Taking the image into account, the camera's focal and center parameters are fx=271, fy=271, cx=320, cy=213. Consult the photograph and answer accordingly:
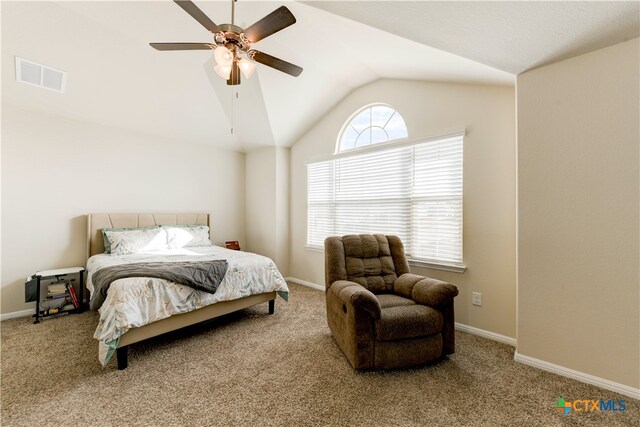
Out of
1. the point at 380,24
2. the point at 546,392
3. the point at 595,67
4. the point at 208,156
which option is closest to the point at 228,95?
the point at 208,156

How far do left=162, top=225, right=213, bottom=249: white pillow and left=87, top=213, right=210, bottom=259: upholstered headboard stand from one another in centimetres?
30

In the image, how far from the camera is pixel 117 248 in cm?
346

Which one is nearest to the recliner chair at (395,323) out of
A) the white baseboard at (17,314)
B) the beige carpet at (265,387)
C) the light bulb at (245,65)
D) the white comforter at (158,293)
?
→ the beige carpet at (265,387)

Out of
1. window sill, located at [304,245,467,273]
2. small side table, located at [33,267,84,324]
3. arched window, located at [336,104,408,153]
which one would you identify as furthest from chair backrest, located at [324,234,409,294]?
small side table, located at [33,267,84,324]

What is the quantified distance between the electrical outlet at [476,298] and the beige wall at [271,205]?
9.98 ft

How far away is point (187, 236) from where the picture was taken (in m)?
4.12

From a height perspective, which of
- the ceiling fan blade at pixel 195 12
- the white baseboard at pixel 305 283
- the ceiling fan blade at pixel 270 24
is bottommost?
the white baseboard at pixel 305 283

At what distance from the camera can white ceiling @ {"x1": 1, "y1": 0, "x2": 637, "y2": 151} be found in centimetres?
192

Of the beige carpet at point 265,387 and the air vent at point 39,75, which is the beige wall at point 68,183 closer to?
the air vent at point 39,75

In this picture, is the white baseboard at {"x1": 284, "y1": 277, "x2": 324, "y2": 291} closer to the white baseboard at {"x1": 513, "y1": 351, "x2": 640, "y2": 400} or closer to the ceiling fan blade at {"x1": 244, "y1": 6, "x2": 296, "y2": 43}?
the white baseboard at {"x1": 513, "y1": 351, "x2": 640, "y2": 400}

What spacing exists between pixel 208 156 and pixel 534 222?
4.77m

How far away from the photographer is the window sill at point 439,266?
285 cm

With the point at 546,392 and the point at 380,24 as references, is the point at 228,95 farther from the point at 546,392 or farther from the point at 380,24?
the point at 546,392

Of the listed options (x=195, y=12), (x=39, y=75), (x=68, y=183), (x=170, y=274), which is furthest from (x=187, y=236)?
(x=195, y=12)
